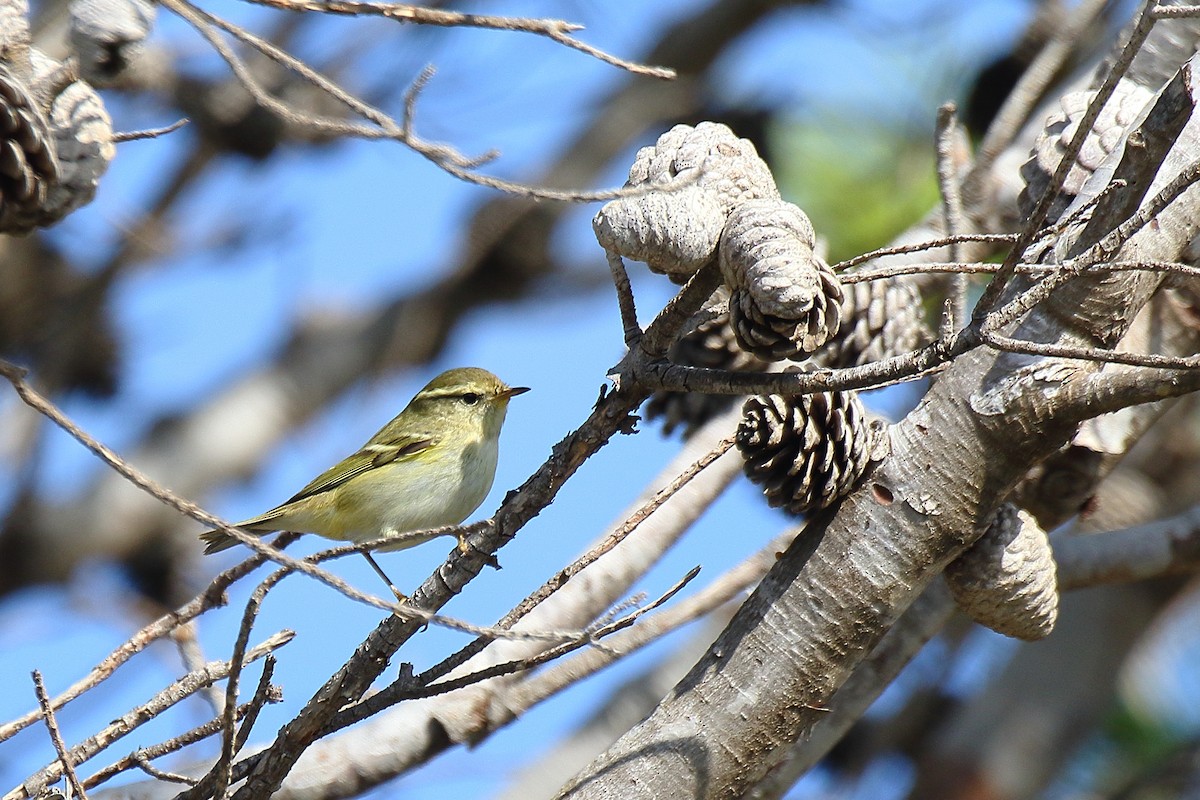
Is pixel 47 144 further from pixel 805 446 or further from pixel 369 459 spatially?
pixel 369 459

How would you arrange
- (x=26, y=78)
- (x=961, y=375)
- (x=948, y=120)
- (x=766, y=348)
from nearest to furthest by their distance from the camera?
(x=766, y=348) < (x=26, y=78) < (x=961, y=375) < (x=948, y=120)

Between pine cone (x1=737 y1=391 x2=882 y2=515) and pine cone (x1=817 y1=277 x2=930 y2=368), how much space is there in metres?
0.71

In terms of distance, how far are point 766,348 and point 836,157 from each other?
4.29 meters

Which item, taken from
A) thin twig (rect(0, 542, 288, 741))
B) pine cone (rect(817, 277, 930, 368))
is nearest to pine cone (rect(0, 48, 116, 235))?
thin twig (rect(0, 542, 288, 741))

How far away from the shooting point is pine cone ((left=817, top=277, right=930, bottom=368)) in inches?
101

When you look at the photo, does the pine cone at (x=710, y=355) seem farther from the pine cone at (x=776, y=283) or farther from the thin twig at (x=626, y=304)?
the pine cone at (x=776, y=283)

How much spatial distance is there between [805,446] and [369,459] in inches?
95.8

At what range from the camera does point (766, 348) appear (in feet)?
4.99

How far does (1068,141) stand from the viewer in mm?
2230

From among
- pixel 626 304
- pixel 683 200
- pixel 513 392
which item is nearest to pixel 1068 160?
pixel 683 200

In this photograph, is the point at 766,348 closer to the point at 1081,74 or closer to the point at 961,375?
the point at 961,375

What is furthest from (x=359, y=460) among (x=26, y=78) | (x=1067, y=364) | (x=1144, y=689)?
(x=1144, y=689)

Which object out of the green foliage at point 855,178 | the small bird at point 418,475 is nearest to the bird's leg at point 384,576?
the small bird at point 418,475

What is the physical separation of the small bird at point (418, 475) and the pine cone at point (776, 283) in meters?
2.17
